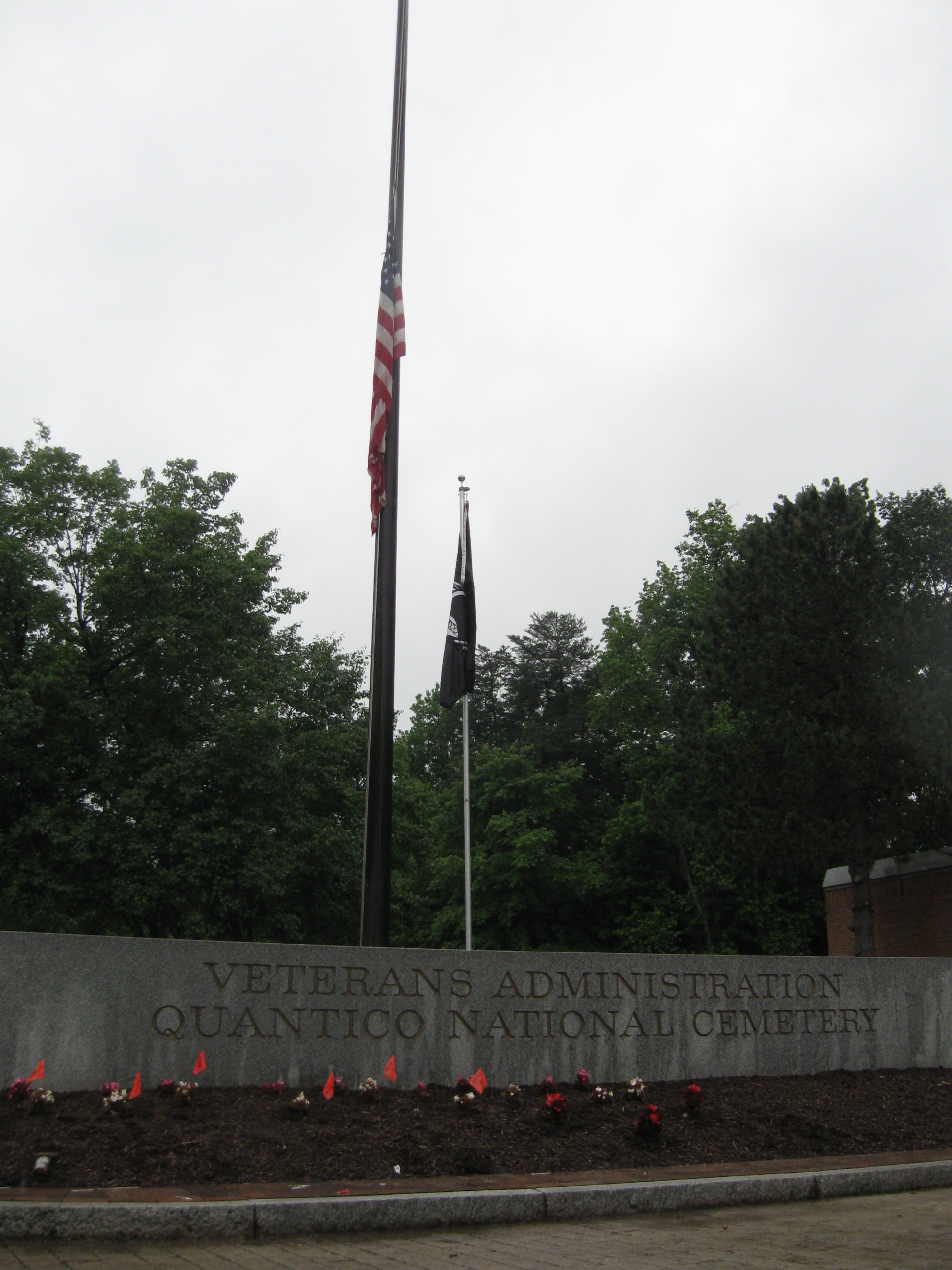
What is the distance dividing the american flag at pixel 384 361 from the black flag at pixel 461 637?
3741mm

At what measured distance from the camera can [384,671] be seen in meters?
10.7

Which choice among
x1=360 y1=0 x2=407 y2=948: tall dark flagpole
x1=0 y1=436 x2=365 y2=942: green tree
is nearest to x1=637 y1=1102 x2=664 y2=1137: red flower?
x1=360 y1=0 x2=407 y2=948: tall dark flagpole

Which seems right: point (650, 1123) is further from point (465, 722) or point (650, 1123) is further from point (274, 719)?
point (274, 719)

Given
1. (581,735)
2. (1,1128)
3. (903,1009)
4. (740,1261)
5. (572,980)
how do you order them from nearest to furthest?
(740,1261) < (1,1128) < (572,980) < (903,1009) < (581,735)

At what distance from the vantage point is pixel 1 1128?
6.77 m

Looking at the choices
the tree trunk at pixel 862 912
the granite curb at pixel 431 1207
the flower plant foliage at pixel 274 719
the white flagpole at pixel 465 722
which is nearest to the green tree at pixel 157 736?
the flower plant foliage at pixel 274 719

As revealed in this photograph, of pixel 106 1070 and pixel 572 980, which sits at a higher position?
pixel 572 980

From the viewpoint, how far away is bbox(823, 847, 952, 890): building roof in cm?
2477

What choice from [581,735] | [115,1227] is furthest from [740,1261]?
[581,735]

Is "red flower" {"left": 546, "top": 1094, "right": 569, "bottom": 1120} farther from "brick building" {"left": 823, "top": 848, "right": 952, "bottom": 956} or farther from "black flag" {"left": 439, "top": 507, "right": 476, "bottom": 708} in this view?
"brick building" {"left": 823, "top": 848, "right": 952, "bottom": 956}

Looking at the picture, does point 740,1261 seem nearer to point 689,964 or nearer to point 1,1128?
point 1,1128

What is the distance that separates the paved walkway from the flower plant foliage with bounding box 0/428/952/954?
16.2 m

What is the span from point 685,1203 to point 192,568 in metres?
21.8

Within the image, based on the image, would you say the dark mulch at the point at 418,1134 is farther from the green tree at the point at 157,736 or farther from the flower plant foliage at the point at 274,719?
the green tree at the point at 157,736
